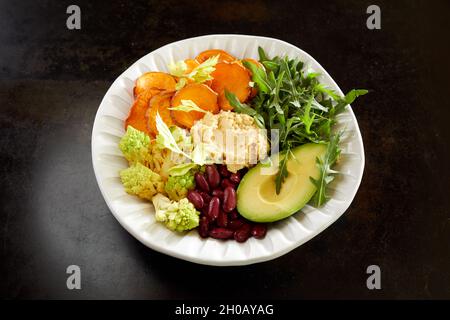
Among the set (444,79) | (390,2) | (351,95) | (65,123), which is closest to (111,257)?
(65,123)

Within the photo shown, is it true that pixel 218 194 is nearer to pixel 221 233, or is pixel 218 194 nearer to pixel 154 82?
pixel 221 233

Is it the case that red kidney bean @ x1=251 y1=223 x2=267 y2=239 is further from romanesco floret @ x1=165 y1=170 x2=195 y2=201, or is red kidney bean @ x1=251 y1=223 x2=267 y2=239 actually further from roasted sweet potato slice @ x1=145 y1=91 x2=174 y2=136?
roasted sweet potato slice @ x1=145 y1=91 x2=174 y2=136

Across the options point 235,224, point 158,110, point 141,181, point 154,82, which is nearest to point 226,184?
point 235,224

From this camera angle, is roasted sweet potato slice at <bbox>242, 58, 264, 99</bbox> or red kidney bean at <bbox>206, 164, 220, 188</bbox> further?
roasted sweet potato slice at <bbox>242, 58, 264, 99</bbox>

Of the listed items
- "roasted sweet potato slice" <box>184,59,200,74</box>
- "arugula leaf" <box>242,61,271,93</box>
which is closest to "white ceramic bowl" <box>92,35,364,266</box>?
"roasted sweet potato slice" <box>184,59,200,74</box>

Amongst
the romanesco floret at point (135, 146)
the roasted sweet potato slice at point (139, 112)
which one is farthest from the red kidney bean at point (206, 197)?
the roasted sweet potato slice at point (139, 112)

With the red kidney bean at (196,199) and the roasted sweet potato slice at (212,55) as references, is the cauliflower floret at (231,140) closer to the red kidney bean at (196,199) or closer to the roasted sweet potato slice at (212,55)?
the red kidney bean at (196,199)

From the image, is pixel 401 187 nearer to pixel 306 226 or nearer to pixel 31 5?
pixel 306 226
